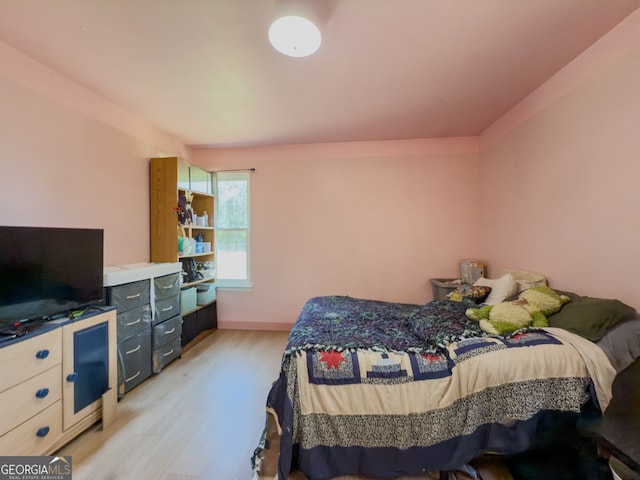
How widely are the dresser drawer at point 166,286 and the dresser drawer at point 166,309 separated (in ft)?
0.17

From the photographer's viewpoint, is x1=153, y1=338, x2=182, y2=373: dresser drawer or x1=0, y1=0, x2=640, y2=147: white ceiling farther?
x1=153, y1=338, x2=182, y2=373: dresser drawer

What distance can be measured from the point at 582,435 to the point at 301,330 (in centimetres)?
165

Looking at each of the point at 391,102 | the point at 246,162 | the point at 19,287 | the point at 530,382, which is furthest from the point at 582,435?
the point at 246,162

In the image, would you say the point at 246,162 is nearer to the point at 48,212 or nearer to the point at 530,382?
the point at 48,212

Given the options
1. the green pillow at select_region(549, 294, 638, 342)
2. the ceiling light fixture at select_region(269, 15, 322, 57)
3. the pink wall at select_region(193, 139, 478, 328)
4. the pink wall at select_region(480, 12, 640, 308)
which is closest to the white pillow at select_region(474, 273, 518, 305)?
the pink wall at select_region(480, 12, 640, 308)

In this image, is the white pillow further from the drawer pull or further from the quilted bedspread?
the drawer pull

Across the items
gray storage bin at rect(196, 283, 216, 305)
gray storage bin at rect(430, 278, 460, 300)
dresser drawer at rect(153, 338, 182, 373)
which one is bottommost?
dresser drawer at rect(153, 338, 182, 373)

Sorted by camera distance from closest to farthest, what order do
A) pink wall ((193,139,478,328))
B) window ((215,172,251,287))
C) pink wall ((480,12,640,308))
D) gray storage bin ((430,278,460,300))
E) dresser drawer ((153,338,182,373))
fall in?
pink wall ((480,12,640,308))
dresser drawer ((153,338,182,373))
gray storage bin ((430,278,460,300))
pink wall ((193,139,478,328))
window ((215,172,251,287))

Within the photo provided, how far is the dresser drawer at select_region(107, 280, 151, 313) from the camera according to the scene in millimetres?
2146

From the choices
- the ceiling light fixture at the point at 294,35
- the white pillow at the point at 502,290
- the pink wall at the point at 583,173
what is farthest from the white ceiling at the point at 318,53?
the white pillow at the point at 502,290

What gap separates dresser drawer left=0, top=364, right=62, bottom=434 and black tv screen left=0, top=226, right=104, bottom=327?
0.37m

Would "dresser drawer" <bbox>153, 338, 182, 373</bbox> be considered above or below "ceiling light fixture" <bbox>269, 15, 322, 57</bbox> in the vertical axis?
below

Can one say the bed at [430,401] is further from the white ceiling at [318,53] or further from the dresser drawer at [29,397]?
the white ceiling at [318,53]

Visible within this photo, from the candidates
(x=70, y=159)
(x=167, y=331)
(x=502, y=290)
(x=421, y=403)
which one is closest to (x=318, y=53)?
(x=70, y=159)
